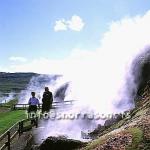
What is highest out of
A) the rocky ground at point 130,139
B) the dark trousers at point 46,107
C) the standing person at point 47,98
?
the standing person at point 47,98

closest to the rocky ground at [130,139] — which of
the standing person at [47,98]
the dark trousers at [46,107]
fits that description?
the standing person at [47,98]

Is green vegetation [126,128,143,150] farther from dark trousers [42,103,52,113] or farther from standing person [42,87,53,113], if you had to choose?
dark trousers [42,103,52,113]

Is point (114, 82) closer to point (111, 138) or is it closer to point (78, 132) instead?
point (78, 132)

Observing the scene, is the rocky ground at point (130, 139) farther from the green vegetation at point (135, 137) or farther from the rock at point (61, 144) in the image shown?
the rock at point (61, 144)

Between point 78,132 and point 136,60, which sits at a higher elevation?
point 136,60

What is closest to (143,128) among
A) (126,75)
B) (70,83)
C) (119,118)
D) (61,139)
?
(61,139)

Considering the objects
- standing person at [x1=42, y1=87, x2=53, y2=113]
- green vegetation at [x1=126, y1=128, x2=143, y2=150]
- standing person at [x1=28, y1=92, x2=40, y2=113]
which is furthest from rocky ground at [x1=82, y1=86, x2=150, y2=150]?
standing person at [x1=42, y1=87, x2=53, y2=113]

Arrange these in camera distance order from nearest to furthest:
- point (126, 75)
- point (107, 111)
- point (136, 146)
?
point (136, 146) → point (107, 111) → point (126, 75)

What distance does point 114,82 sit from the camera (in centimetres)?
4031

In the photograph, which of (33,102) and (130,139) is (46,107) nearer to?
(33,102)

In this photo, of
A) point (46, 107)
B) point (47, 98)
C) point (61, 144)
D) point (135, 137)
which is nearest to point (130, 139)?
point (135, 137)

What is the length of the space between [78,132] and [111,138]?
10.1 m

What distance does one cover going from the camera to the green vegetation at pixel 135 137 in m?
16.3

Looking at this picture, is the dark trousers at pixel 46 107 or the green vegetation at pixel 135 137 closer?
the green vegetation at pixel 135 137
